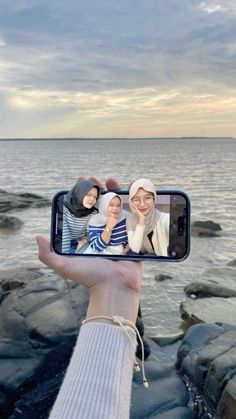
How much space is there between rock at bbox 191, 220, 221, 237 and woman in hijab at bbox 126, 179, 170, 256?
56.5 ft

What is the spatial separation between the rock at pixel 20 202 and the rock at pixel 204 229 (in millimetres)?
12939

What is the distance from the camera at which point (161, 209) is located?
3777 mm

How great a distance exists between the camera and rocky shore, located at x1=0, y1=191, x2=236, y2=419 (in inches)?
255

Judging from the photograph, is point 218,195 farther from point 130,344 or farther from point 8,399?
point 130,344

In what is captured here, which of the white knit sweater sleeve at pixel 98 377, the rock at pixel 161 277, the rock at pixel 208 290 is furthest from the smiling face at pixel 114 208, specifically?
the rock at pixel 161 277

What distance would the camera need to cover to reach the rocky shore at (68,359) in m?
6.48

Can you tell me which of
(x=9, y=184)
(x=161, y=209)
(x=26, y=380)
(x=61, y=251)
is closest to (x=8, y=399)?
(x=26, y=380)

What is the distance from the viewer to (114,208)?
3.81 meters

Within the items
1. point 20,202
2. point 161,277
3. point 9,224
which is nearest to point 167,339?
point 161,277

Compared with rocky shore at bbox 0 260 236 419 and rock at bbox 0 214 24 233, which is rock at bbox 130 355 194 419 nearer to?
rocky shore at bbox 0 260 236 419

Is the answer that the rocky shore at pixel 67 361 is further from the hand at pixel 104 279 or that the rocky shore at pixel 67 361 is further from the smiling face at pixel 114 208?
the smiling face at pixel 114 208

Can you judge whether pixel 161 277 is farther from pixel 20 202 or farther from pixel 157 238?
pixel 20 202

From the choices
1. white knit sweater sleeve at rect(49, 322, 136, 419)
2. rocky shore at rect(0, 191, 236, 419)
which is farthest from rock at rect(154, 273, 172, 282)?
white knit sweater sleeve at rect(49, 322, 136, 419)

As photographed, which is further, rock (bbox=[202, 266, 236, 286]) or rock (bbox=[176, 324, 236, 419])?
rock (bbox=[202, 266, 236, 286])
